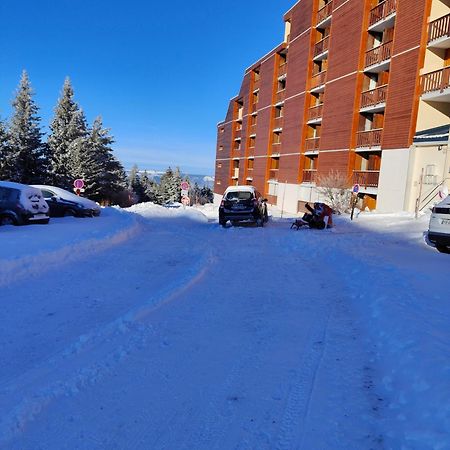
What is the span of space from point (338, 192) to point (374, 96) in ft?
22.4

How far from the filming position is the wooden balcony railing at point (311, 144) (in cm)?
3653

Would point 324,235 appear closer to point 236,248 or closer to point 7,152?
point 236,248

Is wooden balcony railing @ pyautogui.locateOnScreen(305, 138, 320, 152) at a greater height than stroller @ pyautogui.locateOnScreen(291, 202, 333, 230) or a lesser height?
greater

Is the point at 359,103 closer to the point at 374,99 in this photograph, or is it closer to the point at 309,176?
the point at 374,99

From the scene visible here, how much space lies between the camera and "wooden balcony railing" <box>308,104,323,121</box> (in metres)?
36.0

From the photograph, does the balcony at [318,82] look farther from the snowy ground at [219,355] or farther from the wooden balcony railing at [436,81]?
the snowy ground at [219,355]

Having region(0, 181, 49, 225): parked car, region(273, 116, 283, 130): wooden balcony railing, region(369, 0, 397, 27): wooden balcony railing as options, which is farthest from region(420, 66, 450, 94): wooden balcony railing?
region(273, 116, 283, 130): wooden balcony railing

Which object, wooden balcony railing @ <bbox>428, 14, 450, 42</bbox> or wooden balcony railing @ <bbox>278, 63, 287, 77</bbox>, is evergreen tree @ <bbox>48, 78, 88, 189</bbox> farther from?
wooden balcony railing @ <bbox>428, 14, 450, 42</bbox>

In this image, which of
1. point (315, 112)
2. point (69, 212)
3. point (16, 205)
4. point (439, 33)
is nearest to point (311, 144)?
point (315, 112)

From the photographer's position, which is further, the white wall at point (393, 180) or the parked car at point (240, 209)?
the white wall at point (393, 180)

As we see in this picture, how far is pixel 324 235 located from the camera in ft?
50.0

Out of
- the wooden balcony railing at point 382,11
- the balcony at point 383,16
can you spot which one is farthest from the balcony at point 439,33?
the wooden balcony railing at point 382,11

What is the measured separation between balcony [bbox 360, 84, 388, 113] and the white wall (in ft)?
12.1

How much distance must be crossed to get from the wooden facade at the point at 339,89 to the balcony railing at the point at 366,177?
0.23 feet
